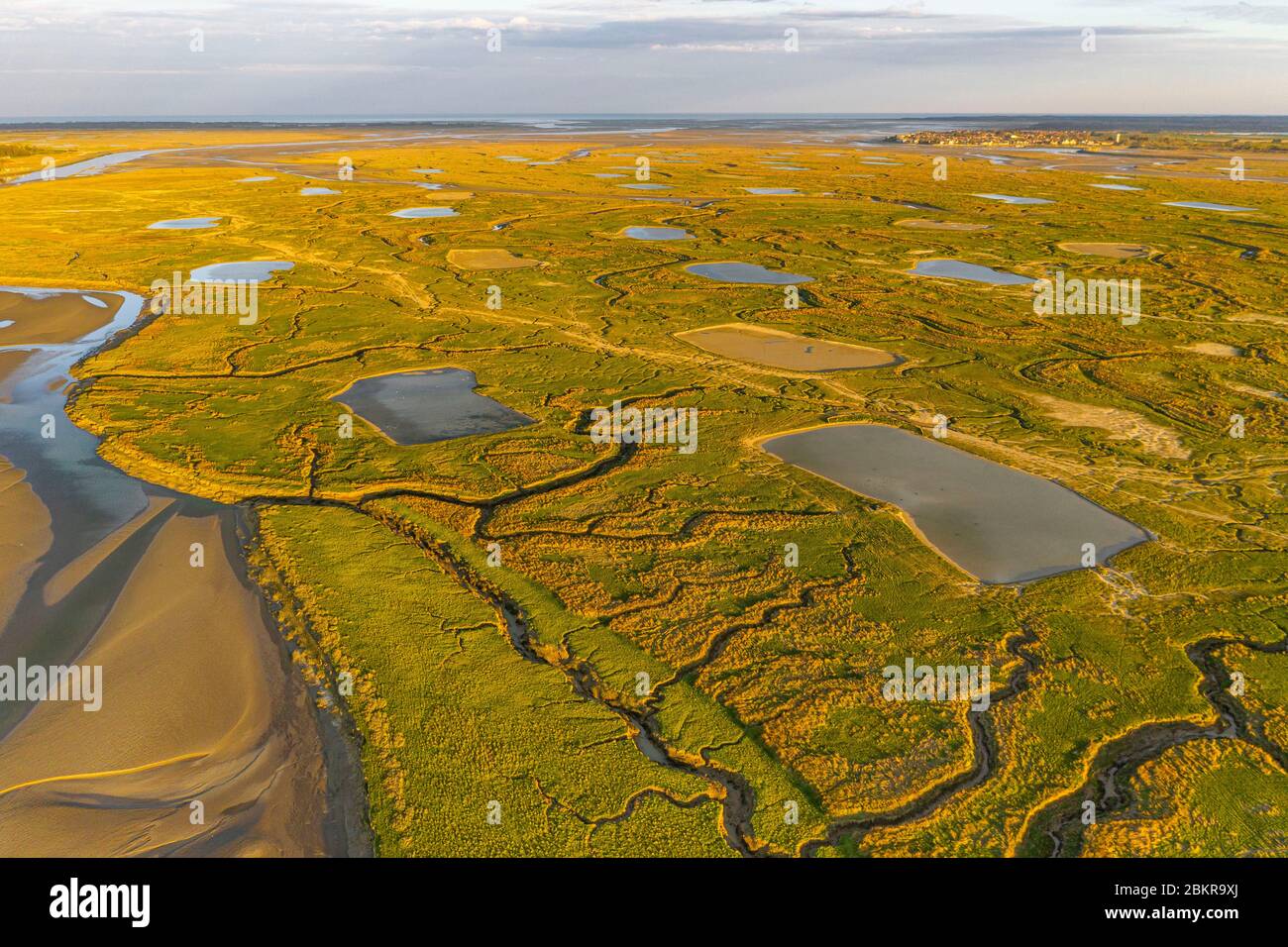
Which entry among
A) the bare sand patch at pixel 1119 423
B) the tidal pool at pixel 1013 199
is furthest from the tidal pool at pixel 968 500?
the tidal pool at pixel 1013 199

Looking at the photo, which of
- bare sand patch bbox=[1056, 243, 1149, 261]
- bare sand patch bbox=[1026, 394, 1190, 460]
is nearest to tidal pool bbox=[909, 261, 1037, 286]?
bare sand patch bbox=[1056, 243, 1149, 261]

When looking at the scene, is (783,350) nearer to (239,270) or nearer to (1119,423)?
(1119,423)

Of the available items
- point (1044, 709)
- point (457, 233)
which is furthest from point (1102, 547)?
point (457, 233)

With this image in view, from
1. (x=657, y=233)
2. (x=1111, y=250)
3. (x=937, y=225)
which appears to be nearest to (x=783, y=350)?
(x=657, y=233)

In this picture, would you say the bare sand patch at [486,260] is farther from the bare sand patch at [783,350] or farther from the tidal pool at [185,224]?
the tidal pool at [185,224]

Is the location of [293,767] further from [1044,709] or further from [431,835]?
[1044,709]

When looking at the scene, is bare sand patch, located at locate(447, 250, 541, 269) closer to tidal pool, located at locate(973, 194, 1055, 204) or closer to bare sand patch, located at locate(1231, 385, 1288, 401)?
bare sand patch, located at locate(1231, 385, 1288, 401)
